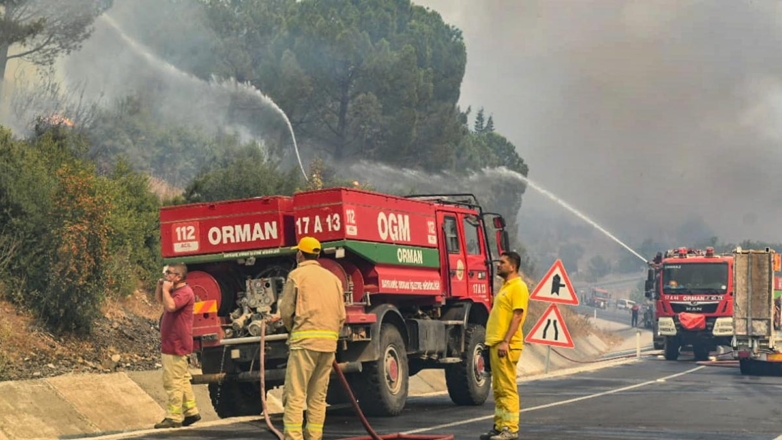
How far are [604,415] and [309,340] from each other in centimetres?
606

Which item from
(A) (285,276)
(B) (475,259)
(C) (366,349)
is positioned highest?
→ (B) (475,259)

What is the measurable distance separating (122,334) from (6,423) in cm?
667

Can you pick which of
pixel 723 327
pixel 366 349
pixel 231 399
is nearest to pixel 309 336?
pixel 366 349

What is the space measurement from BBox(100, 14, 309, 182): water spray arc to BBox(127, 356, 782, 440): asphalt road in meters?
27.6

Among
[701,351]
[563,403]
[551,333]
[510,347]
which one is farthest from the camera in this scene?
[701,351]

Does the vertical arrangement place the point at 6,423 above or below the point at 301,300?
below

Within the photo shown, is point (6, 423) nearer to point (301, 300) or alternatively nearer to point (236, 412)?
point (236, 412)

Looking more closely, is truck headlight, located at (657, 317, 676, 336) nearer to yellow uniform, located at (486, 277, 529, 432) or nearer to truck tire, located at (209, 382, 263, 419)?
truck tire, located at (209, 382, 263, 419)

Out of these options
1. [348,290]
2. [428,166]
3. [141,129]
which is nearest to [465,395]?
[348,290]

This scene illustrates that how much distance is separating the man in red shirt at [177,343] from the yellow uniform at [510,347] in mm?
3515

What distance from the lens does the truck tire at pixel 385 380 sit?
15.3 m

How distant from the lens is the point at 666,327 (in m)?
38.0

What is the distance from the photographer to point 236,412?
16.1 metres

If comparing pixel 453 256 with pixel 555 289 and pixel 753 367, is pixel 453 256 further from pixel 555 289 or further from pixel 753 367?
pixel 753 367
